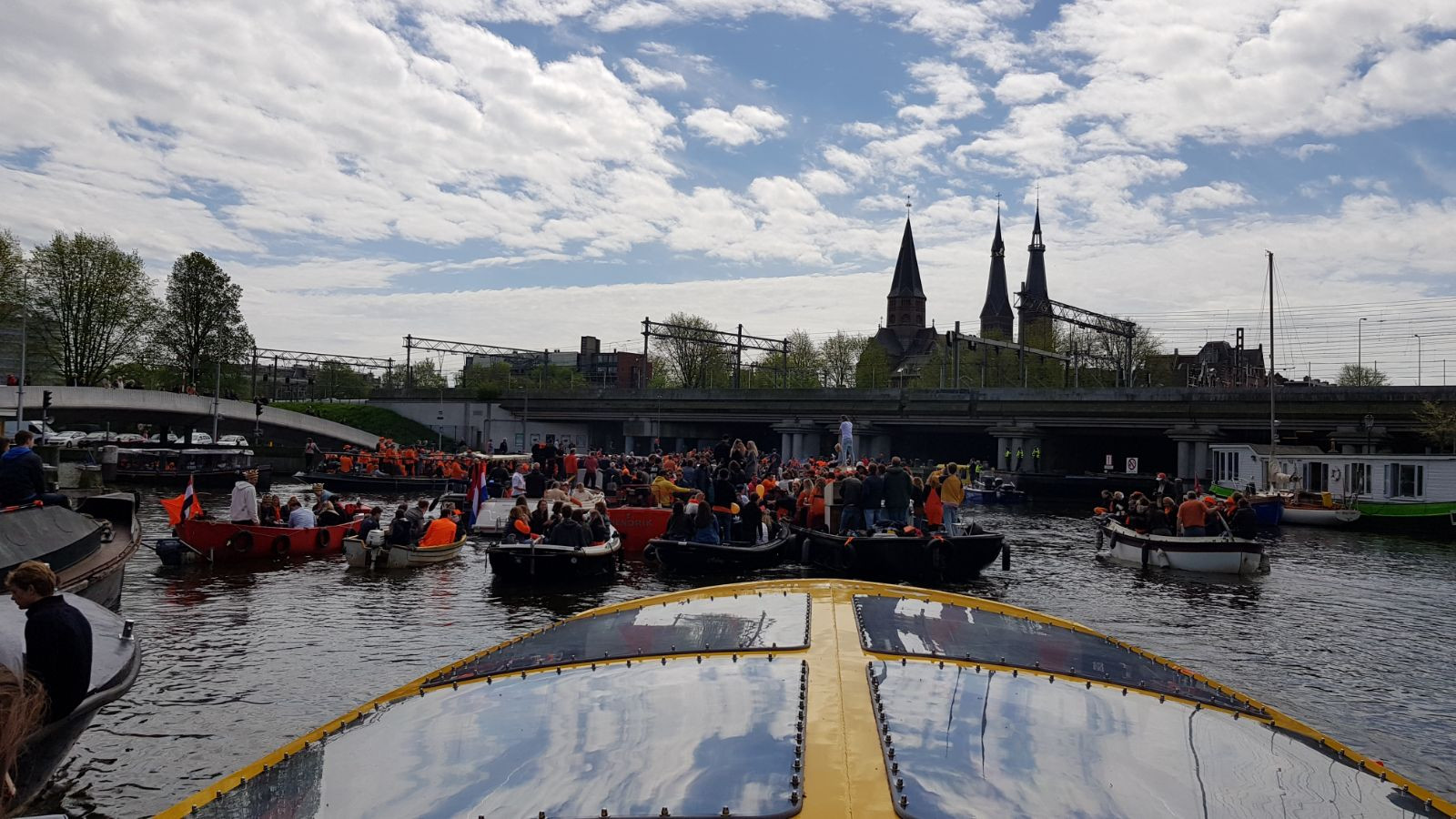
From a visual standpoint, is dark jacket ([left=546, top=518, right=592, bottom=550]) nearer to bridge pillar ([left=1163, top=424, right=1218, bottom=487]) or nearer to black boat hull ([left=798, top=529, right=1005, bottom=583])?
black boat hull ([left=798, top=529, right=1005, bottom=583])

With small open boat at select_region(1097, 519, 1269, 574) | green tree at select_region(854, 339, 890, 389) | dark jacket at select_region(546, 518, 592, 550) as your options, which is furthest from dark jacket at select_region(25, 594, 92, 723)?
green tree at select_region(854, 339, 890, 389)

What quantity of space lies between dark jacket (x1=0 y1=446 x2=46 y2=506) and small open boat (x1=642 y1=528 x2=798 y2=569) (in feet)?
35.4

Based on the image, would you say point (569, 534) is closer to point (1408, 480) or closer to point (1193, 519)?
point (1193, 519)

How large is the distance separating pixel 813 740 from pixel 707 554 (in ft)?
59.2

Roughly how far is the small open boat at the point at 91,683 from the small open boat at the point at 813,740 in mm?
3188

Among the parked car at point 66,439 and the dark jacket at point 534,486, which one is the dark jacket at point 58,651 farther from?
the parked car at point 66,439

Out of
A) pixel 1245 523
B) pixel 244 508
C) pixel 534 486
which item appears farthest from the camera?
pixel 534 486

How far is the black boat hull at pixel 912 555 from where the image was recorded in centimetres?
Answer: 2062

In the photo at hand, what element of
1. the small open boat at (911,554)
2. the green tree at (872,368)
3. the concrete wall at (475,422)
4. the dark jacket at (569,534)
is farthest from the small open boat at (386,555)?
the green tree at (872,368)

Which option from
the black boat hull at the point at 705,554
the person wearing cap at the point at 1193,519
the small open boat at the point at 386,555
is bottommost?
the small open boat at the point at 386,555

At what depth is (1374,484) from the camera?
1635 inches

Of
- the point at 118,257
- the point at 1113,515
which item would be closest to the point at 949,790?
the point at 1113,515

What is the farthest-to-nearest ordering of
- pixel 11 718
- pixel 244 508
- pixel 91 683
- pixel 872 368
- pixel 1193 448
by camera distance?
pixel 872 368 → pixel 1193 448 → pixel 244 508 → pixel 91 683 → pixel 11 718

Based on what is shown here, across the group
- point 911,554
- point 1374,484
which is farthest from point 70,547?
point 1374,484
